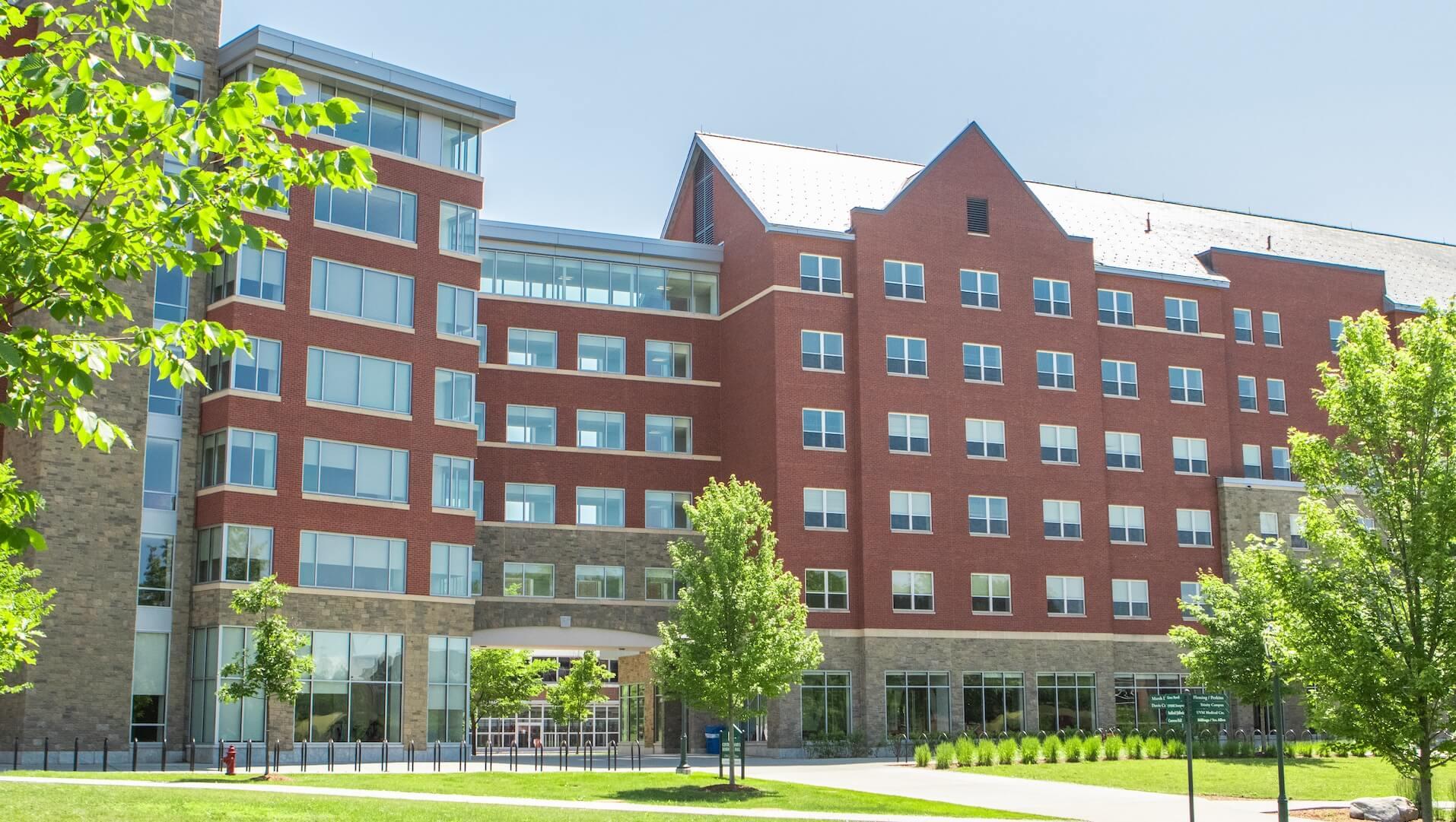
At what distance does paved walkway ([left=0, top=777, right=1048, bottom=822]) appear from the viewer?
27.3 metres

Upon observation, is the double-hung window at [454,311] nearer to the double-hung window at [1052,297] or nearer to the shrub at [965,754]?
the shrub at [965,754]

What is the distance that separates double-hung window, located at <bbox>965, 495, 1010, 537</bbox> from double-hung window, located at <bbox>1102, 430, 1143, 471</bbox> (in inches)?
239

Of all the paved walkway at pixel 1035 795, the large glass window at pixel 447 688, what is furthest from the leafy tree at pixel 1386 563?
the large glass window at pixel 447 688

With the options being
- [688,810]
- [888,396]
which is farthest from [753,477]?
[688,810]

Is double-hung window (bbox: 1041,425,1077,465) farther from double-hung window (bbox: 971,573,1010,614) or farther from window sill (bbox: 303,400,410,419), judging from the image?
window sill (bbox: 303,400,410,419)

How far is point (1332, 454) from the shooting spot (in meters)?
24.0

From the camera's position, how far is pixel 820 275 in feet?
182

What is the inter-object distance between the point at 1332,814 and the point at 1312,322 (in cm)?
4119

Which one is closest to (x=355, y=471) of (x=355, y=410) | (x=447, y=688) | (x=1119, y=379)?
(x=355, y=410)

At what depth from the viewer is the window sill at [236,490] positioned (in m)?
42.7

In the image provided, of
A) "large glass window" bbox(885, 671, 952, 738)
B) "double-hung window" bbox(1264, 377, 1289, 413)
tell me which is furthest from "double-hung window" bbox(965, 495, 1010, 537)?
"double-hung window" bbox(1264, 377, 1289, 413)

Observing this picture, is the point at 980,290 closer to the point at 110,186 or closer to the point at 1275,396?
the point at 1275,396

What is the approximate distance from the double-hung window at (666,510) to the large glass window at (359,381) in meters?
12.9

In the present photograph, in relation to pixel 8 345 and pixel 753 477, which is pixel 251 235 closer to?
pixel 8 345
